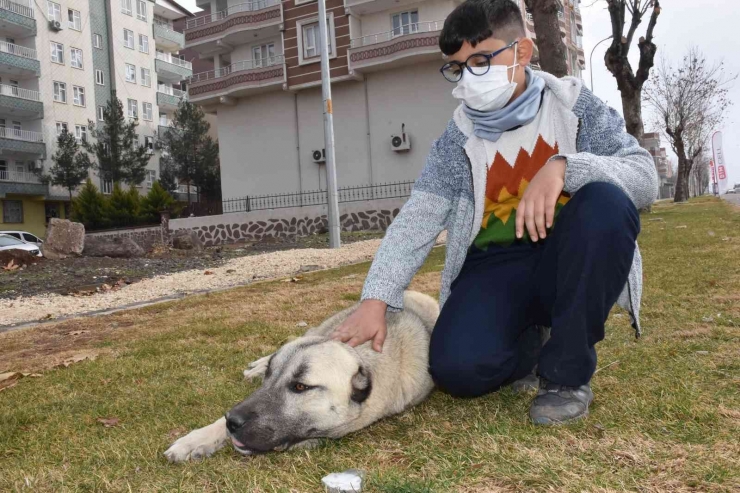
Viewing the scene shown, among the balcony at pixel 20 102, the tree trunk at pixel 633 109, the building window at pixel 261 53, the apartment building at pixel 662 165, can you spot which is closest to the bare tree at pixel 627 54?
the tree trunk at pixel 633 109

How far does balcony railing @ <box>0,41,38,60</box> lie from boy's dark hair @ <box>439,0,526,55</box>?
43255 mm

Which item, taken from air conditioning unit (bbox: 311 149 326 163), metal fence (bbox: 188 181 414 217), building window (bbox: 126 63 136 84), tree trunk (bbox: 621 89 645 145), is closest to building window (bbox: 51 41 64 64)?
building window (bbox: 126 63 136 84)

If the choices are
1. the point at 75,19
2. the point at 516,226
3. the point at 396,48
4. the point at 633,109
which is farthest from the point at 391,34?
the point at 75,19

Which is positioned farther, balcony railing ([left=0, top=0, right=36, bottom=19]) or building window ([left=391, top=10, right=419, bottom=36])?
balcony railing ([left=0, top=0, right=36, bottom=19])

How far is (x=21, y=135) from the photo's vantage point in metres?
39.7

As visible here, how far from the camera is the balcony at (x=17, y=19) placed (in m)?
36.9

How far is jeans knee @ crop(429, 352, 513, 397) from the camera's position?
254 centimetres

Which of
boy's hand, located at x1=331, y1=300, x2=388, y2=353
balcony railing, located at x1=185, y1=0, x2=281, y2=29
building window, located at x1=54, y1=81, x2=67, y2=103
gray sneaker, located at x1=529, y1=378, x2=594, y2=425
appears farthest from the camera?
building window, located at x1=54, y1=81, x2=67, y2=103

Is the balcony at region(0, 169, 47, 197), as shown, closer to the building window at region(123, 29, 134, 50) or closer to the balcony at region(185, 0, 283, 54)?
the building window at region(123, 29, 134, 50)

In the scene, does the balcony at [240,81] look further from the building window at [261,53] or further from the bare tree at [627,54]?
the bare tree at [627,54]

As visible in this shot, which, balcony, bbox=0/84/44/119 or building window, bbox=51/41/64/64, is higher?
building window, bbox=51/41/64/64

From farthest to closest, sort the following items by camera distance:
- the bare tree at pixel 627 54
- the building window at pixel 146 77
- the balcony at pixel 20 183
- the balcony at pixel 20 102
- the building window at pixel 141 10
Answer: the building window at pixel 146 77
the building window at pixel 141 10
the balcony at pixel 20 183
the balcony at pixel 20 102
the bare tree at pixel 627 54

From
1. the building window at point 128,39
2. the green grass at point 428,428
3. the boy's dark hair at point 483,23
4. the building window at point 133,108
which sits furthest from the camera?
the building window at point 133,108

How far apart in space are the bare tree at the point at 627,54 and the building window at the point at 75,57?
37.4 m
